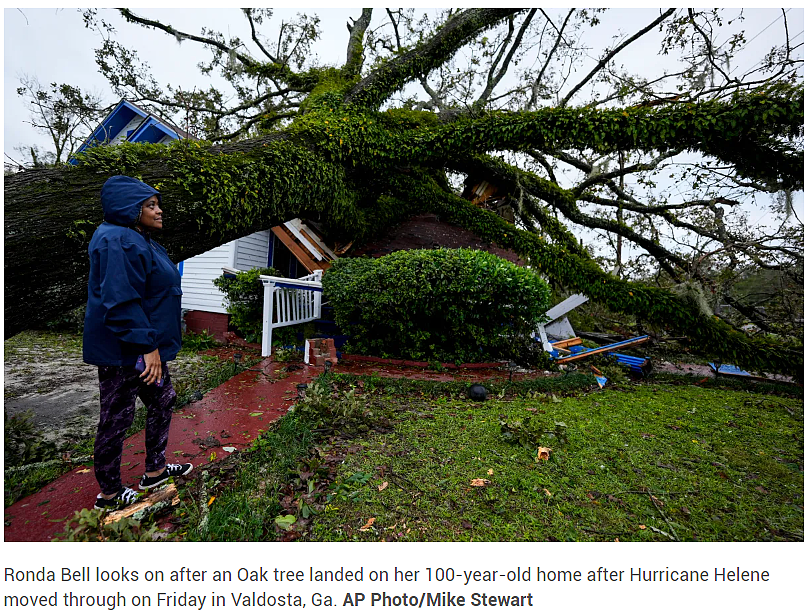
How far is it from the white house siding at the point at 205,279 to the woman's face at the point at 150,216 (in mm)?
7616

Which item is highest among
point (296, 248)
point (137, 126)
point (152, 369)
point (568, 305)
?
point (137, 126)

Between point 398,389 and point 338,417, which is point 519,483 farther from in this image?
point 398,389

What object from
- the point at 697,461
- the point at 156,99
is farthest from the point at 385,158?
the point at 156,99

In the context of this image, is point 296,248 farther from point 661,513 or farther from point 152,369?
point 661,513

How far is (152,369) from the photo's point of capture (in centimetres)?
230

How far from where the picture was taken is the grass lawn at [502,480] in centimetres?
224

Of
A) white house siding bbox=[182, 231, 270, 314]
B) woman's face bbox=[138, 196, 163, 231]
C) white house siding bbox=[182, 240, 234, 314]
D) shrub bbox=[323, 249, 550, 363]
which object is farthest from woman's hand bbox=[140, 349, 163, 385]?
white house siding bbox=[182, 240, 234, 314]

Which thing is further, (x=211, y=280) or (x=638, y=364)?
(x=211, y=280)

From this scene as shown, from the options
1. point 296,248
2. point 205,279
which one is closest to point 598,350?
point 296,248

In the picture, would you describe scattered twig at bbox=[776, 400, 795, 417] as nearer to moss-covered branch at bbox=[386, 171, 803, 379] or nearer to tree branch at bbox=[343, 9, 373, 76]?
moss-covered branch at bbox=[386, 171, 803, 379]

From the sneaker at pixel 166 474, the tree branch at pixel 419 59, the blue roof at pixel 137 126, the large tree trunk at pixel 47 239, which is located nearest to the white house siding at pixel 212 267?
the blue roof at pixel 137 126

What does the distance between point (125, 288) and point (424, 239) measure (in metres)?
8.52

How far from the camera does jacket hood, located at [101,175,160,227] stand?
2287 millimetres

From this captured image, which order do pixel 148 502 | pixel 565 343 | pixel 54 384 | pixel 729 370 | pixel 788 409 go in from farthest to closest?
1. pixel 565 343
2. pixel 729 370
3. pixel 788 409
4. pixel 54 384
5. pixel 148 502
